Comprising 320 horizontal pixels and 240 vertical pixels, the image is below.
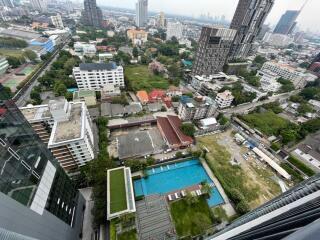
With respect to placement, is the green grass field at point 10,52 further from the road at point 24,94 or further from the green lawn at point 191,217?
the green lawn at point 191,217

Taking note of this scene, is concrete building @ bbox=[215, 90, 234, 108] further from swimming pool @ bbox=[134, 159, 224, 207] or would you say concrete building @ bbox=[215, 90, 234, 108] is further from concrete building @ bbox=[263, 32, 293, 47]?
concrete building @ bbox=[263, 32, 293, 47]

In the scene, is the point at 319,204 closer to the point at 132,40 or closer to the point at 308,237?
the point at 308,237

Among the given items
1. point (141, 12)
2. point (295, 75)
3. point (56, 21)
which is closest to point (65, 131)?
point (295, 75)

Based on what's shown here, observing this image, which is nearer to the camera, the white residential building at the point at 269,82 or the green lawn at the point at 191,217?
the green lawn at the point at 191,217

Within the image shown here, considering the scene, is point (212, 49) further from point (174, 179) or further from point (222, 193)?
point (222, 193)

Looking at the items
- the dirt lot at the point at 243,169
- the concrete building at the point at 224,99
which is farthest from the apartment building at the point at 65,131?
the concrete building at the point at 224,99

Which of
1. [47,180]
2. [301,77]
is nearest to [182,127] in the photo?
[47,180]
